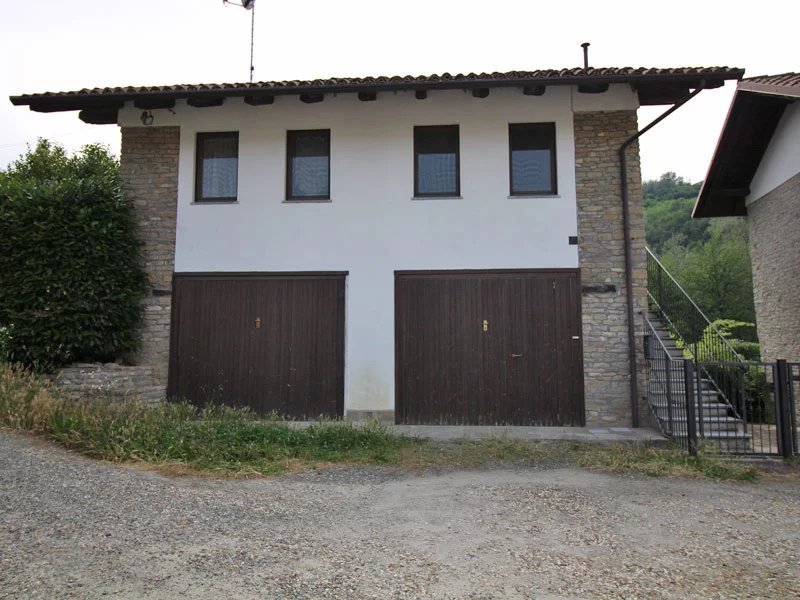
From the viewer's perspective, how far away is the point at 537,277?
9.06 m

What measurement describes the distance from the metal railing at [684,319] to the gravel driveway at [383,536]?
14.5ft

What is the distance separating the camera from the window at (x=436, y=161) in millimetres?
9469

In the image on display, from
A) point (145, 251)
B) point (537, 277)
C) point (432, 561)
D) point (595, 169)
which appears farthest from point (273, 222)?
point (432, 561)

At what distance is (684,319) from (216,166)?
8.79m

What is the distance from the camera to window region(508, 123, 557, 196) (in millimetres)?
9328

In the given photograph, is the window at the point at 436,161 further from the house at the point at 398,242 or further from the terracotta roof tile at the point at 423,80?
the terracotta roof tile at the point at 423,80

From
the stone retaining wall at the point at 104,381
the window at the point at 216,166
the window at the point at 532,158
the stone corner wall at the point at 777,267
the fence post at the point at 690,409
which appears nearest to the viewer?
the fence post at the point at 690,409

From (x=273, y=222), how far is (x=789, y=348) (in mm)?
10336

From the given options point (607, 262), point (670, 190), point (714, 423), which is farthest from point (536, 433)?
point (670, 190)

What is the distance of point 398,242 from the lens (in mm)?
9281

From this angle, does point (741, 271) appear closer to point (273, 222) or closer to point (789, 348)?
point (789, 348)

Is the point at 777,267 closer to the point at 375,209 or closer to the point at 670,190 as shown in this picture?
the point at 375,209

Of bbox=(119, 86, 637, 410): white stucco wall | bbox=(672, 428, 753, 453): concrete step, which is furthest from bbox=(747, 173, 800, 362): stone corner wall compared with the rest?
bbox=(672, 428, 753, 453): concrete step

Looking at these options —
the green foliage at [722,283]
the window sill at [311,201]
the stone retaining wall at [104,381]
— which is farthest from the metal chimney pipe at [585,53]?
the green foliage at [722,283]
